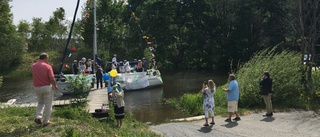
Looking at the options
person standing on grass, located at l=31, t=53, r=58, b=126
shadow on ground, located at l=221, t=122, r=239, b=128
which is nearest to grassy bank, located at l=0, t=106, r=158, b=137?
person standing on grass, located at l=31, t=53, r=58, b=126

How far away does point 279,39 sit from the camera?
127ft

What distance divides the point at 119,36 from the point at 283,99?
3232cm

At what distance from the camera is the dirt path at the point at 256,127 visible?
927cm

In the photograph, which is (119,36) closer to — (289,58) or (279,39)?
(279,39)

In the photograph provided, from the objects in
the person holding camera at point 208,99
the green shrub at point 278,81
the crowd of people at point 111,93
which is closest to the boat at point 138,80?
the green shrub at point 278,81

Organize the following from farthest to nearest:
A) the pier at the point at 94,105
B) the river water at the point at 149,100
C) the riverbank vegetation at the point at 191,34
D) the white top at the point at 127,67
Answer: the riverbank vegetation at the point at 191,34
the white top at the point at 127,67
the river water at the point at 149,100
the pier at the point at 94,105

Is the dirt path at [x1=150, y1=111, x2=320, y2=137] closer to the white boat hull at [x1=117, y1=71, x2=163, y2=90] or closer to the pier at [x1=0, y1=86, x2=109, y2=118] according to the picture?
the pier at [x1=0, y1=86, x2=109, y2=118]

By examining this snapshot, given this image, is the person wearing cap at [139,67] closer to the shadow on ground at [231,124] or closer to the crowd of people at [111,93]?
the crowd of people at [111,93]

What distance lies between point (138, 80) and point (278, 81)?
449 inches

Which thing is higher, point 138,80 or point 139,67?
point 139,67

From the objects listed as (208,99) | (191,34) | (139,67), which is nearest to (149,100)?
(139,67)

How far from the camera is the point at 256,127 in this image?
32.9ft

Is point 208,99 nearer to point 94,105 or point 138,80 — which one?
point 94,105

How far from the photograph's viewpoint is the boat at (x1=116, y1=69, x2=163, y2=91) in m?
22.5
